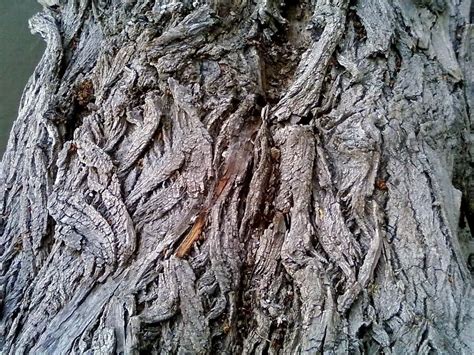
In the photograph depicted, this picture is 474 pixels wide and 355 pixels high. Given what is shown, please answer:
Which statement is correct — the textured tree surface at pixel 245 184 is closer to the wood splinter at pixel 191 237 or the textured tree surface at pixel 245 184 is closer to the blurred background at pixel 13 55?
the wood splinter at pixel 191 237

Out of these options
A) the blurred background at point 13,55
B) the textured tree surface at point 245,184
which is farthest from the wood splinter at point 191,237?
the blurred background at point 13,55

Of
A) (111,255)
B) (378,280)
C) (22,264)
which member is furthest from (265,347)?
(22,264)

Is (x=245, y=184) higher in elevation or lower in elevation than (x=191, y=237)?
higher

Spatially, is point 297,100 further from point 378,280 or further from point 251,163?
point 378,280

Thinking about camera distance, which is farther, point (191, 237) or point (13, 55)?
point (13, 55)

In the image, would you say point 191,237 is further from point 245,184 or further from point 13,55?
point 13,55

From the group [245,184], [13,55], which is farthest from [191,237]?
[13,55]
